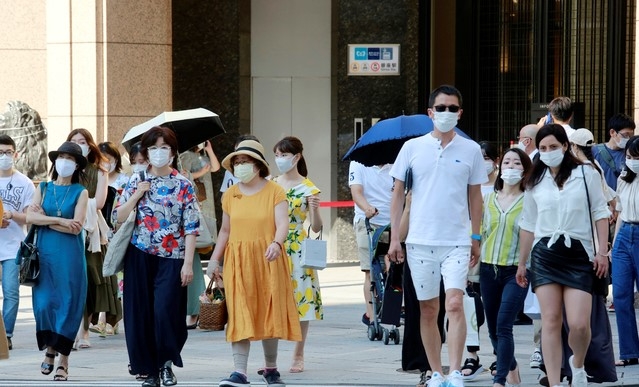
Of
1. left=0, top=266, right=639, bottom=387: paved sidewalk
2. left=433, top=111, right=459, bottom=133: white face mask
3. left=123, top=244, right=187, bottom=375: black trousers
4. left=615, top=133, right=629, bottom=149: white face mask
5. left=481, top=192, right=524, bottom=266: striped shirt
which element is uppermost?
left=433, top=111, right=459, bottom=133: white face mask

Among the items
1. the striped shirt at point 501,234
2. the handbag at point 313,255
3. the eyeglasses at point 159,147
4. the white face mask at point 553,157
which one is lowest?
the handbag at point 313,255

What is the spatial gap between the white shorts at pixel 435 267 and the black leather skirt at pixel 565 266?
51cm

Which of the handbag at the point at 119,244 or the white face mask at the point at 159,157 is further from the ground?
the white face mask at the point at 159,157

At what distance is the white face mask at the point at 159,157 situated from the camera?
34.0 ft

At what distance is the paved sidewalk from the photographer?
10703 millimetres

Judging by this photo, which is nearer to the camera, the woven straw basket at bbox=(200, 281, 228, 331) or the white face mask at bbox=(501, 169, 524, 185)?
the white face mask at bbox=(501, 169, 524, 185)

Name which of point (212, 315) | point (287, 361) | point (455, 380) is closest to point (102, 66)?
point (212, 315)

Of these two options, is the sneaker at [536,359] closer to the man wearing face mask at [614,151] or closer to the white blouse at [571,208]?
the white blouse at [571,208]

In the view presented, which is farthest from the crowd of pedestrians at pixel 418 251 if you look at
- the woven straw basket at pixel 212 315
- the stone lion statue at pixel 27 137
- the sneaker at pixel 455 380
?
the stone lion statue at pixel 27 137

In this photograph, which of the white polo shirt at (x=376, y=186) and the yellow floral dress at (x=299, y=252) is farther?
the white polo shirt at (x=376, y=186)

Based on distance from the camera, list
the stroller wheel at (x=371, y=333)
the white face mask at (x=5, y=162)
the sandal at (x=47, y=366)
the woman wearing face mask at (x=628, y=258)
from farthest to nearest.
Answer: the stroller wheel at (x=371, y=333)
the white face mask at (x=5, y=162)
the woman wearing face mask at (x=628, y=258)
the sandal at (x=47, y=366)

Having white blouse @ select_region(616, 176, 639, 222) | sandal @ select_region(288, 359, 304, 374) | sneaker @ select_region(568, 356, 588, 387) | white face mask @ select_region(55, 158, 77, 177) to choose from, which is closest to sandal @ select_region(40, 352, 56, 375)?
white face mask @ select_region(55, 158, 77, 177)

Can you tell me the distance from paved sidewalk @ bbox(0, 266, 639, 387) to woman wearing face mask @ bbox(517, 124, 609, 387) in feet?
3.35

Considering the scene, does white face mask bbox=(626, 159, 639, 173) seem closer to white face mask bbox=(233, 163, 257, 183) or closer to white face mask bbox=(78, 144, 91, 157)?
white face mask bbox=(233, 163, 257, 183)
